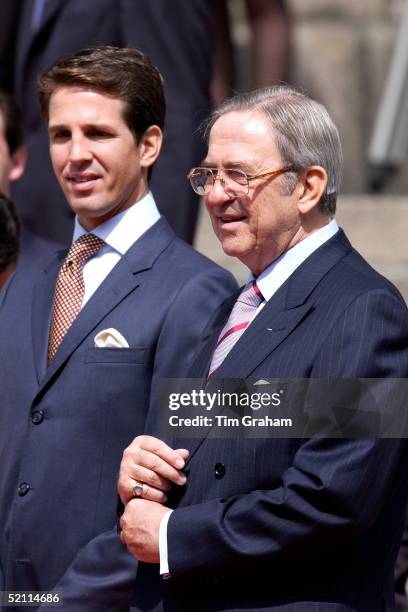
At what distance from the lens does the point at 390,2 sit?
6.75 metres

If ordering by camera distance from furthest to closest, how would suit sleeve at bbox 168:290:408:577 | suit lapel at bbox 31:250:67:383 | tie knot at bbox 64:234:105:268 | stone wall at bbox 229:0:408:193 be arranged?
stone wall at bbox 229:0:408:193 → tie knot at bbox 64:234:105:268 → suit lapel at bbox 31:250:67:383 → suit sleeve at bbox 168:290:408:577

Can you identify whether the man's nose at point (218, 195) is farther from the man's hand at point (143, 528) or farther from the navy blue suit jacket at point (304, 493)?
the man's hand at point (143, 528)

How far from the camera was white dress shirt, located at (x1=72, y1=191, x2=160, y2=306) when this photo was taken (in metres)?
3.48

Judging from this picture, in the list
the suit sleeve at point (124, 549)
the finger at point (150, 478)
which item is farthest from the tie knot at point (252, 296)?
the finger at point (150, 478)

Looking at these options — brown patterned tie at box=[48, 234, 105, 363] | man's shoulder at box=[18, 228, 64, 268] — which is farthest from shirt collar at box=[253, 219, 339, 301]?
man's shoulder at box=[18, 228, 64, 268]

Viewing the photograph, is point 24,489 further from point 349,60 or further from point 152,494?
point 349,60

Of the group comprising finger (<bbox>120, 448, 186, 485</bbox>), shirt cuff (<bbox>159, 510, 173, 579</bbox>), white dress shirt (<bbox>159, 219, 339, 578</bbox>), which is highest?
white dress shirt (<bbox>159, 219, 339, 578</bbox>)

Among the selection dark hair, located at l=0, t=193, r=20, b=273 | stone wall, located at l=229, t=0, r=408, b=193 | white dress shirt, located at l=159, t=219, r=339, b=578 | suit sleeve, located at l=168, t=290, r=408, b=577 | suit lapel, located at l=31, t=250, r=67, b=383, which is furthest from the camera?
stone wall, located at l=229, t=0, r=408, b=193

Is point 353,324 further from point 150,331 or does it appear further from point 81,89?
point 81,89

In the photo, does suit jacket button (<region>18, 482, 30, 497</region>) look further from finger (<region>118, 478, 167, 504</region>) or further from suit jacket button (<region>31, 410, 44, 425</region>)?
finger (<region>118, 478, 167, 504</region>)

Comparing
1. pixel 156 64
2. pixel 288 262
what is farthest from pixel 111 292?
pixel 156 64

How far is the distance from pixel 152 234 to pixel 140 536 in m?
0.94

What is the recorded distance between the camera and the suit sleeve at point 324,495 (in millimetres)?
2623

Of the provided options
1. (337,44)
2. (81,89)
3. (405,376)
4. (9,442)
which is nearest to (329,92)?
(337,44)
